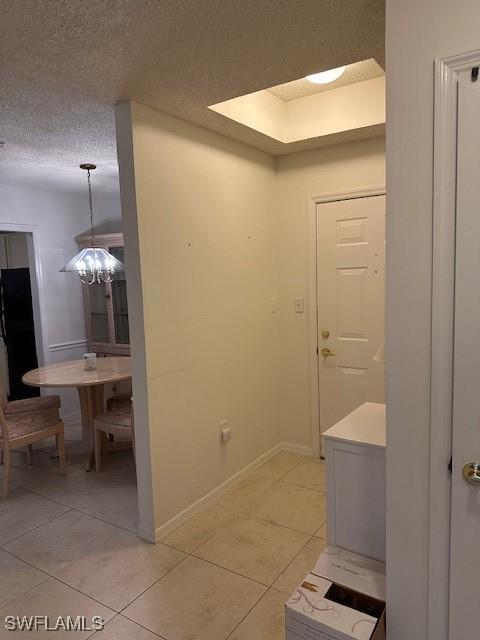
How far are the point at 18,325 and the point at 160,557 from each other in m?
3.56

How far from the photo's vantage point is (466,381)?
128 cm

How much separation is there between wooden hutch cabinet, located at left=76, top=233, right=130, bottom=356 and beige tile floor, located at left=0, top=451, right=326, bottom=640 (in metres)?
1.80

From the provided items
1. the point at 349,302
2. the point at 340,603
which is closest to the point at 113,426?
the point at 349,302

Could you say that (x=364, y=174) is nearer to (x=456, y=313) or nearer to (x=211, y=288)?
(x=211, y=288)

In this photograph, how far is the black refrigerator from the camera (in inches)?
192

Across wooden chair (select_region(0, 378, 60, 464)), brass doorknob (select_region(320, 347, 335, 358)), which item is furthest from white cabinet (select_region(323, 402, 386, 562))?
wooden chair (select_region(0, 378, 60, 464))

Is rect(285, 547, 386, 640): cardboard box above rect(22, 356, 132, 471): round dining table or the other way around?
the other way around

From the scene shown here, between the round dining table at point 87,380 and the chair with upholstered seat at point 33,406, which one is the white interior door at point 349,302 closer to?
the round dining table at point 87,380

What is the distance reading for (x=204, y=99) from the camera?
2.32 meters

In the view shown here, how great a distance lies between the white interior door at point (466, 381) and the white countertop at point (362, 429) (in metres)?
0.41

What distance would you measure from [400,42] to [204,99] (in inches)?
50.2

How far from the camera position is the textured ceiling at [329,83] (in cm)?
268

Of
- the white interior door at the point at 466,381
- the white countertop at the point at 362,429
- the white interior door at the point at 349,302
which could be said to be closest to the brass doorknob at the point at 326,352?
the white interior door at the point at 349,302
